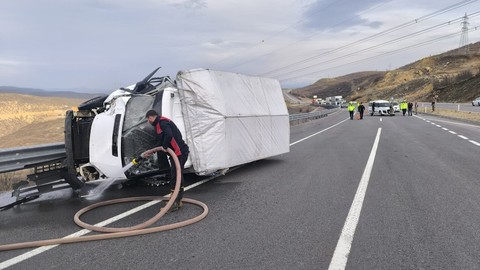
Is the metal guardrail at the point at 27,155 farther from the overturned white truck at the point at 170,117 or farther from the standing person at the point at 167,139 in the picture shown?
the standing person at the point at 167,139

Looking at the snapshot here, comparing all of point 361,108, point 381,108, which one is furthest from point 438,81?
point 361,108

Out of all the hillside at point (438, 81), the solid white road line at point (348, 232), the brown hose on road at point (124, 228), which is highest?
the hillside at point (438, 81)

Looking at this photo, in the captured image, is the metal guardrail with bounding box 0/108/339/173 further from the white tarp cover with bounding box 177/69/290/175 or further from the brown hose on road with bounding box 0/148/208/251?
the white tarp cover with bounding box 177/69/290/175

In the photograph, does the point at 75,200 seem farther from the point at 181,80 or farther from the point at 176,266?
the point at 176,266

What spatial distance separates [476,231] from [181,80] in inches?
220

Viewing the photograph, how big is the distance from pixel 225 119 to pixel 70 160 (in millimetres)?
3033

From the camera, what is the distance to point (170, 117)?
25.2ft

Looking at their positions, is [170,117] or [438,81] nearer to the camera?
[170,117]

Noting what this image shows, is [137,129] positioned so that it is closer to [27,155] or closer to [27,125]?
[27,155]

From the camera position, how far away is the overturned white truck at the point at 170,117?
7.09 meters

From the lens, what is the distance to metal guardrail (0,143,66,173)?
22.2 ft

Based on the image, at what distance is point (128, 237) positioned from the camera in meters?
4.96

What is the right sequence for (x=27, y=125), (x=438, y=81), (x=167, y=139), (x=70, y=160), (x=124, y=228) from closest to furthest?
1. (x=124, y=228)
2. (x=167, y=139)
3. (x=70, y=160)
4. (x=27, y=125)
5. (x=438, y=81)

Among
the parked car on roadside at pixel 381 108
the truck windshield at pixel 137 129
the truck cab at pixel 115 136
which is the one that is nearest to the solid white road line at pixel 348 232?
the truck cab at pixel 115 136
